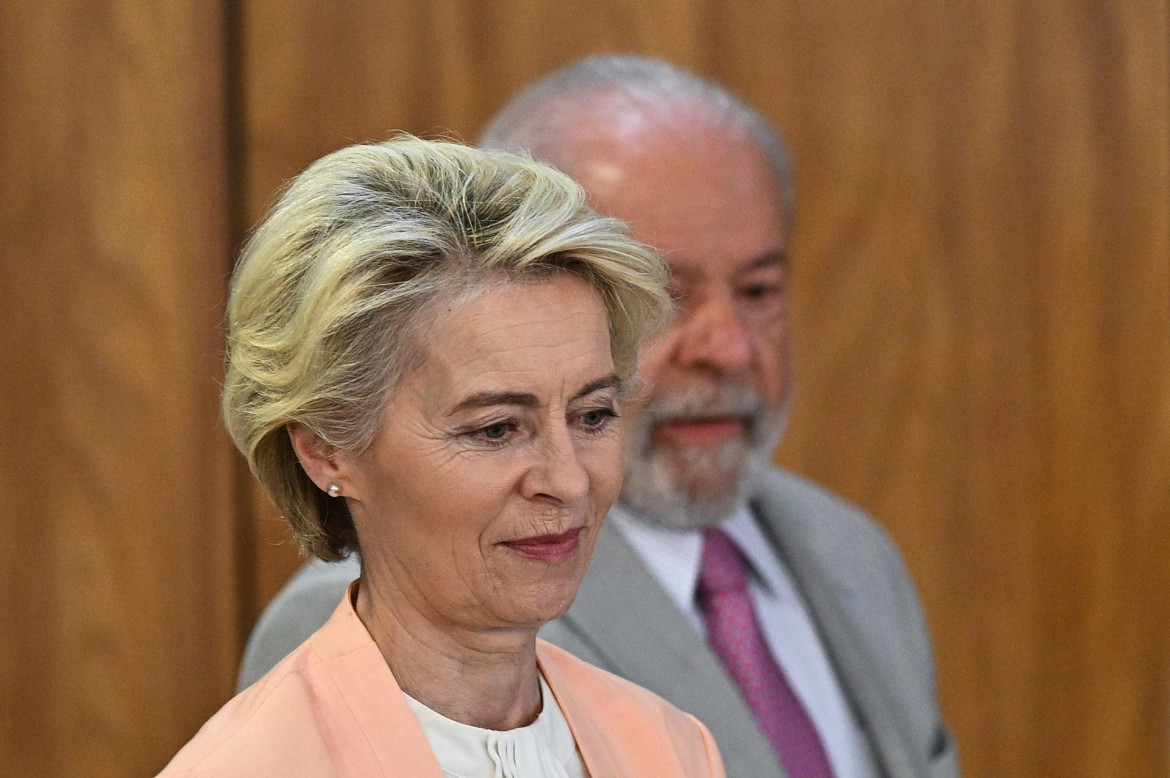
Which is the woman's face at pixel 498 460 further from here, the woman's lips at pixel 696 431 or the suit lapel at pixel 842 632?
the suit lapel at pixel 842 632

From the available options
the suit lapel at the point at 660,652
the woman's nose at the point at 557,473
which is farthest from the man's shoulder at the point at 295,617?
the woman's nose at the point at 557,473

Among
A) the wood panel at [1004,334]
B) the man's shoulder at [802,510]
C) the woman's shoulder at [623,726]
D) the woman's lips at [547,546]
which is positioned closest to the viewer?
the woman's lips at [547,546]

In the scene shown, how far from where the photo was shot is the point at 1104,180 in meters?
2.78

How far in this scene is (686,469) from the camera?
7.34 feet

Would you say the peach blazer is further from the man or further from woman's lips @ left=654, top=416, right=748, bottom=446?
woman's lips @ left=654, top=416, right=748, bottom=446

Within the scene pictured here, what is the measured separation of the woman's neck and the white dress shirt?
80 centimetres

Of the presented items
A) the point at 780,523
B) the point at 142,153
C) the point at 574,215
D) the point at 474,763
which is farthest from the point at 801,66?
the point at 474,763

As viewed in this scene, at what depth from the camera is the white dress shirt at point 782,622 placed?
2207mm

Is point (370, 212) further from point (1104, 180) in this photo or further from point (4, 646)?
point (1104, 180)

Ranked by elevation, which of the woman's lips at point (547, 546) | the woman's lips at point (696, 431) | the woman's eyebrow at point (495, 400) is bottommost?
the woman's lips at point (696, 431)

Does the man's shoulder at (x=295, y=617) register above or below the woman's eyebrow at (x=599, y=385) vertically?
below

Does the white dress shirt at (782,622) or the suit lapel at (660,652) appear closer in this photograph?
the suit lapel at (660,652)

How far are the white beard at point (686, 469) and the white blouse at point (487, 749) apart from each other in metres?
0.86

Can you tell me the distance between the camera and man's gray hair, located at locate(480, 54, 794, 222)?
226cm
